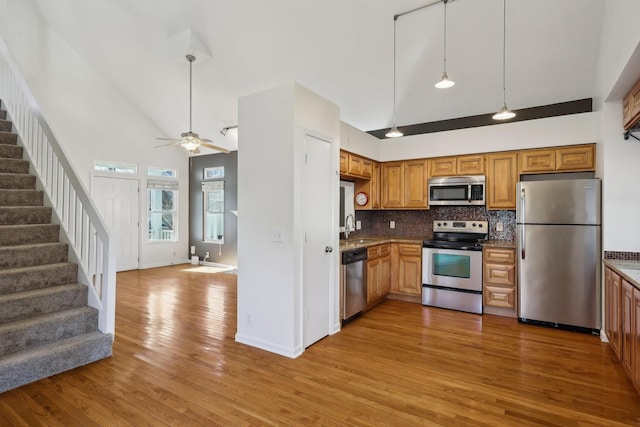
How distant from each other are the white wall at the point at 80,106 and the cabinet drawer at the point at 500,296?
695 centimetres

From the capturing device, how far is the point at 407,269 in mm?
4852

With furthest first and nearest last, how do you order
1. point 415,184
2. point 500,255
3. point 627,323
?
point 415,184 → point 500,255 → point 627,323

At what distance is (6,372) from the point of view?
2.41 meters

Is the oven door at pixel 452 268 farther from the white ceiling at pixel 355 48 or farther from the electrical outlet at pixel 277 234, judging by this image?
the electrical outlet at pixel 277 234

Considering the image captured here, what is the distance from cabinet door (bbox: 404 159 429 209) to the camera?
5098 mm

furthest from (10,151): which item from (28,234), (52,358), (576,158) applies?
(576,158)

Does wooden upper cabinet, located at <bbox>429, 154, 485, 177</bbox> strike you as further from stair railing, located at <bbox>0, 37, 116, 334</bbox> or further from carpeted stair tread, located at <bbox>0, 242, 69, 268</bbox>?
carpeted stair tread, located at <bbox>0, 242, 69, 268</bbox>

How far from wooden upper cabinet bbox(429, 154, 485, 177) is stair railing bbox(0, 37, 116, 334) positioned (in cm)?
429

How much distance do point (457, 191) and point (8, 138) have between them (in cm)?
599

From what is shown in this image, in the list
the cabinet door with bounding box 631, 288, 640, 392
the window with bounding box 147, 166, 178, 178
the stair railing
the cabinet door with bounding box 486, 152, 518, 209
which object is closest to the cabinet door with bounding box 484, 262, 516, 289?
the cabinet door with bounding box 486, 152, 518, 209

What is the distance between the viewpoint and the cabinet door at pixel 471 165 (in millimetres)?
4699

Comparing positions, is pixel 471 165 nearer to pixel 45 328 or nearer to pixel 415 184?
pixel 415 184

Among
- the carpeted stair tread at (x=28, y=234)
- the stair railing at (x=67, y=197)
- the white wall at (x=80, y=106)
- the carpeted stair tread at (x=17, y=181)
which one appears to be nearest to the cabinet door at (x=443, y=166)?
the stair railing at (x=67, y=197)

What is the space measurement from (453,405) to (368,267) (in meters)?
2.15
